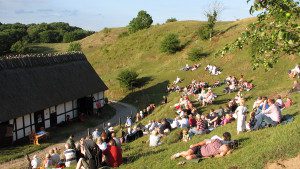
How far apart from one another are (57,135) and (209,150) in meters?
20.1

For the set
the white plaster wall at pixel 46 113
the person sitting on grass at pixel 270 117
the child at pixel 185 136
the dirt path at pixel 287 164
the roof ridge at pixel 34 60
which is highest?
the roof ridge at pixel 34 60

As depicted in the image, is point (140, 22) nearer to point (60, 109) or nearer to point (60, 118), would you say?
point (60, 109)

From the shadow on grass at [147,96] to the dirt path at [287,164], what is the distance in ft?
97.6

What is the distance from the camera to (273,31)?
8.60 metres

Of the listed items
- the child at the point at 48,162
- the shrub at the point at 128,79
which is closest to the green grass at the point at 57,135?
the shrub at the point at 128,79

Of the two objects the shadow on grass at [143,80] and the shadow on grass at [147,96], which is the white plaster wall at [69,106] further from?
the shadow on grass at [143,80]

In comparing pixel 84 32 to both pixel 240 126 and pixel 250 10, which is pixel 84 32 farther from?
pixel 250 10

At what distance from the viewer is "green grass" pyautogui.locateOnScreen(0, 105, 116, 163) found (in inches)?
1038

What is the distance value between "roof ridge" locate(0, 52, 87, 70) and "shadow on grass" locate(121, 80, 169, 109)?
26.1 ft

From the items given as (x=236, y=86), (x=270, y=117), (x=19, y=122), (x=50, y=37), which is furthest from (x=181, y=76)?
(x=50, y=37)

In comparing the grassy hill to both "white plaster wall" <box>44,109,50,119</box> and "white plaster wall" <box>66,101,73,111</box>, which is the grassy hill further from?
"white plaster wall" <box>44,109,50,119</box>

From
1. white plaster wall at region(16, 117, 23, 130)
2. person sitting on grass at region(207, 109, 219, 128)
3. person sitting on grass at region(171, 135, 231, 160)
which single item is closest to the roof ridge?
white plaster wall at region(16, 117, 23, 130)

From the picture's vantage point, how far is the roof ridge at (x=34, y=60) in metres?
32.9

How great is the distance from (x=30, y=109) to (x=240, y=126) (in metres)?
18.8
